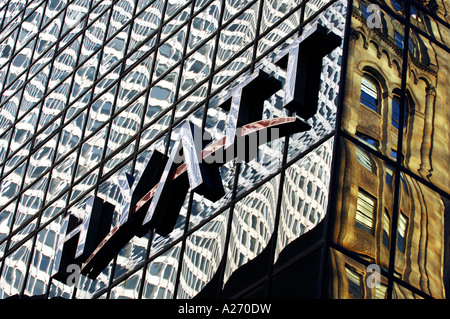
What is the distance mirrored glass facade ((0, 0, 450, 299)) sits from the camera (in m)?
24.2

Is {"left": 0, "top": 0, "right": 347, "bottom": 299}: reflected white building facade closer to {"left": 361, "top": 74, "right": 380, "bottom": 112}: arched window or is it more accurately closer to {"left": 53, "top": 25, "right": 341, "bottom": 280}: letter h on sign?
{"left": 53, "top": 25, "right": 341, "bottom": 280}: letter h on sign

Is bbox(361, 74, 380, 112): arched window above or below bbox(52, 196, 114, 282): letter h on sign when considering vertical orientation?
above

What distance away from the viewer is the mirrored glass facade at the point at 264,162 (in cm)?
2420

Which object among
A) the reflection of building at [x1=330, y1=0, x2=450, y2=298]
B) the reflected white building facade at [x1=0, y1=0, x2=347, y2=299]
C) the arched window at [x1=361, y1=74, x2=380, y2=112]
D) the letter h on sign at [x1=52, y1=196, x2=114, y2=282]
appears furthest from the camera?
the letter h on sign at [x1=52, y1=196, x2=114, y2=282]

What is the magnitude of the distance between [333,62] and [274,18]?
12.0 ft

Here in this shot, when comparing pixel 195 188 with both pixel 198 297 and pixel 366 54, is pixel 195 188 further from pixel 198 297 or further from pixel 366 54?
pixel 366 54

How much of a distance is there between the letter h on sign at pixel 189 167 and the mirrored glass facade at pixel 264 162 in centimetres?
30

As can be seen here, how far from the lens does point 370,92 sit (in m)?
26.3

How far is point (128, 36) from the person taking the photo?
3788 centimetres

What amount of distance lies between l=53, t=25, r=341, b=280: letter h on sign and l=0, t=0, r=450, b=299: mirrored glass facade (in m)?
0.30

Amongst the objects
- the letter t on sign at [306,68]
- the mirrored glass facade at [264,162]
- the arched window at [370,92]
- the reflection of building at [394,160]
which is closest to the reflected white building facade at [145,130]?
the mirrored glass facade at [264,162]

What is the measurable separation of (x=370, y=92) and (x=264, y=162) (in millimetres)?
2900

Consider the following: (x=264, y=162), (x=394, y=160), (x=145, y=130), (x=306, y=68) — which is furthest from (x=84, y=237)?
(x=394, y=160)

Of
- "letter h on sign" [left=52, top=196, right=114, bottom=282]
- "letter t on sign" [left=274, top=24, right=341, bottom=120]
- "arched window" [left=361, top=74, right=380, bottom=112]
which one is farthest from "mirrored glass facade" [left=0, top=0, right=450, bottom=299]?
"letter h on sign" [left=52, top=196, right=114, bottom=282]
